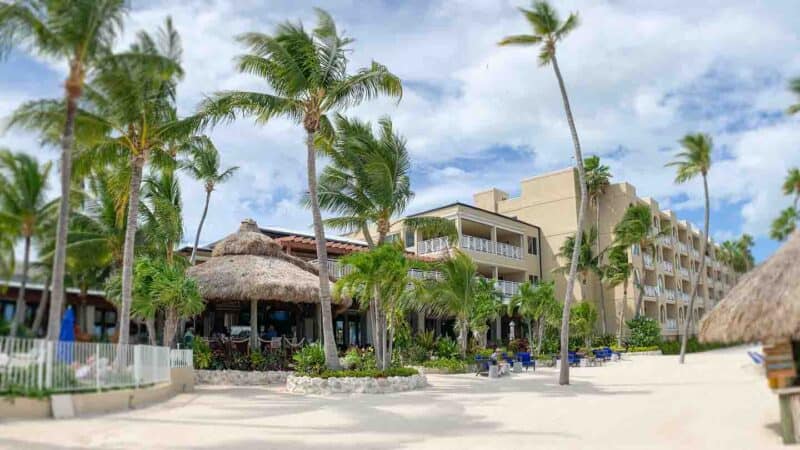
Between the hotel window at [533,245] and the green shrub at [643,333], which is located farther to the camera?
the hotel window at [533,245]

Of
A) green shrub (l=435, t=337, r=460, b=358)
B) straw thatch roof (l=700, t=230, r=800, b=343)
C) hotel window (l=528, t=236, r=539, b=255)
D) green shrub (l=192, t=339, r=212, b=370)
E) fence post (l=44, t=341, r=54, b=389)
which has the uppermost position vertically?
hotel window (l=528, t=236, r=539, b=255)

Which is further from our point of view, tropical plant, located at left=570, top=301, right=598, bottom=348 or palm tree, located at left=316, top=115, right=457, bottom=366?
tropical plant, located at left=570, top=301, right=598, bottom=348

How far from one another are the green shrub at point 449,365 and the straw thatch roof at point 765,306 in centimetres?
1181

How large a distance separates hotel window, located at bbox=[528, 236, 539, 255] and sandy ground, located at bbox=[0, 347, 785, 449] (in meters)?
22.2

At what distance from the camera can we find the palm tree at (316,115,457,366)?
1872cm

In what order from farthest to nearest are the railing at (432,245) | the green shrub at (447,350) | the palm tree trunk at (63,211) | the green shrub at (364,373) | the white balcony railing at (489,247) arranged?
the white balcony railing at (489,247)
the railing at (432,245)
the green shrub at (447,350)
the green shrub at (364,373)
the palm tree trunk at (63,211)

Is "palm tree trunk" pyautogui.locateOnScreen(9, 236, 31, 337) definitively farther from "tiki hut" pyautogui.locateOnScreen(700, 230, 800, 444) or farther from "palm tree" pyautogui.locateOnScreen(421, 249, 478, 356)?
"tiki hut" pyautogui.locateOnScreen(700, 230, 800, 444)

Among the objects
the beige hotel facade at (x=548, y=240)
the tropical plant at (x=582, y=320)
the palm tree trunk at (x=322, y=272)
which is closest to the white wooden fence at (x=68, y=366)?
the palm tree trunk at (x=322, y=272)

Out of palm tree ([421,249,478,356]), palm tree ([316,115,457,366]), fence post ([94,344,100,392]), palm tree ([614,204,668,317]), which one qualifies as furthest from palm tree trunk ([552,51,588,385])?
palm tree ([614,204,668,317])

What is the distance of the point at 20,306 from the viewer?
20406mm

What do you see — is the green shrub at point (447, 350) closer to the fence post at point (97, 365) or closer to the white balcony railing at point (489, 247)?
the white balcony railing at point (489, 247)

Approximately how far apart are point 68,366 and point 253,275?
856 cm

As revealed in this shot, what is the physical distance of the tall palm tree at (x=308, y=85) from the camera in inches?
618

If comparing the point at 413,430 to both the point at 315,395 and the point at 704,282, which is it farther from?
the point at 704,282
